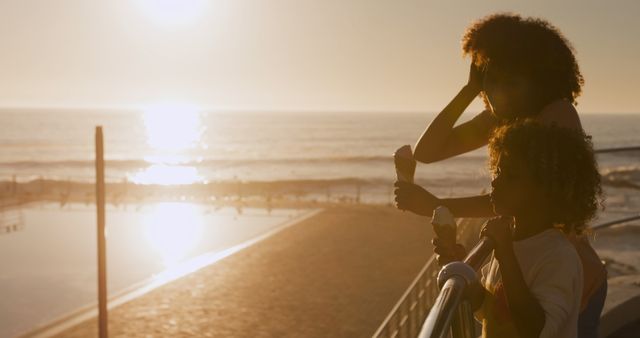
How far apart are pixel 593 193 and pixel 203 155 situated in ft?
276

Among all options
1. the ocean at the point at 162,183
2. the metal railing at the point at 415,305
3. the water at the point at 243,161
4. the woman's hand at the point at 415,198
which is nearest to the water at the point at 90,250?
the ocean at the point at 162,183

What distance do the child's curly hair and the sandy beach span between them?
8.22m

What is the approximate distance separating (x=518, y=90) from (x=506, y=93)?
4 centimetres

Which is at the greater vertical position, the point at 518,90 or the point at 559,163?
the point at 518,90

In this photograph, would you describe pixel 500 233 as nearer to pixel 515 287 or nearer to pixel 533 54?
pixel 515 287

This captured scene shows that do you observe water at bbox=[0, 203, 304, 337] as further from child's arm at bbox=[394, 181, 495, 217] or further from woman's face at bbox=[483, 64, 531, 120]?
woman's face at bbox=[483, 64, 531, 120]

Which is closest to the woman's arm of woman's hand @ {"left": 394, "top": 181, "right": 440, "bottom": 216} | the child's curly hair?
woman's hand @ {"left": 394, "top": 181, "right": 440, "bottom": 216}

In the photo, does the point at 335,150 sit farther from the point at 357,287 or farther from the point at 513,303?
the point at 513,303

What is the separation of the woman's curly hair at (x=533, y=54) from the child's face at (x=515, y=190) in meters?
0.42

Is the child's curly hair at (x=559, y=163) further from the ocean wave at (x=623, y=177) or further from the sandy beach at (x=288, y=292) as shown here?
the ocean wave at (x=623, y=177)

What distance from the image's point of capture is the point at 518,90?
2.39 metres

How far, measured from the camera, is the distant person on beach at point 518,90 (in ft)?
7.77

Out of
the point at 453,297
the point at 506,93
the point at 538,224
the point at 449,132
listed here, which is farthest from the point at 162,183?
the point at 453,297

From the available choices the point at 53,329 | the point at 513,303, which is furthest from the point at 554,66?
the point at 53,329
